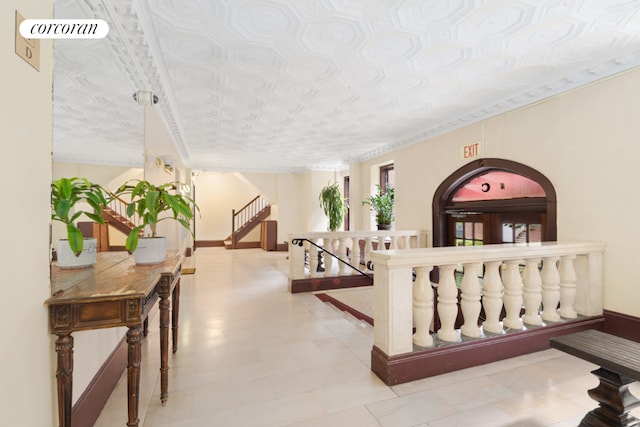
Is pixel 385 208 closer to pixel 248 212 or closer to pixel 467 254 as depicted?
pixel 467 254

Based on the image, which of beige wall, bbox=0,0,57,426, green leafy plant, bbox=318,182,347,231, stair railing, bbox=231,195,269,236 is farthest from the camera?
stair railing, bbox=231,195,269,236

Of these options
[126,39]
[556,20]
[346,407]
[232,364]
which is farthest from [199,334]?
[556,20]

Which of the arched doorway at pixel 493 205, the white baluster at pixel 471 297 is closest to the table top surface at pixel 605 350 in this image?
the white baluster at pixel 471 297

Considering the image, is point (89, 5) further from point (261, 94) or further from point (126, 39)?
point (261, 94)

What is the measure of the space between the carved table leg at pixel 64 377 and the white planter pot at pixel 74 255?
0.60 meters

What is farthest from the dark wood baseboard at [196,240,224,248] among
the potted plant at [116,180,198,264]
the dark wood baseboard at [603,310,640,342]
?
the dark wood baseboard at [603,310,640,342]

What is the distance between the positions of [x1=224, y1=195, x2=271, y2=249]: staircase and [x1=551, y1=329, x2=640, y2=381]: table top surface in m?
9.90

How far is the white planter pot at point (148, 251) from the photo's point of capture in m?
2.01

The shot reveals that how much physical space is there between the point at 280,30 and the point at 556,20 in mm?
2135

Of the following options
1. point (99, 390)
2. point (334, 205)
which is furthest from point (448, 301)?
point (334, 205)

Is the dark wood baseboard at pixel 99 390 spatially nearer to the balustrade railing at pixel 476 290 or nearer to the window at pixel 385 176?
the balustrade railing at pixel 476 290

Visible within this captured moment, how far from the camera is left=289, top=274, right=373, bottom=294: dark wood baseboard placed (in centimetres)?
455

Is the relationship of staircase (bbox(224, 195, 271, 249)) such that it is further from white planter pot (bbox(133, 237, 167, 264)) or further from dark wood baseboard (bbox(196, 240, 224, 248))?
white planter pot (bbox(133, 237, 167, 264))

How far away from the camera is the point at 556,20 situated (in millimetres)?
2162
